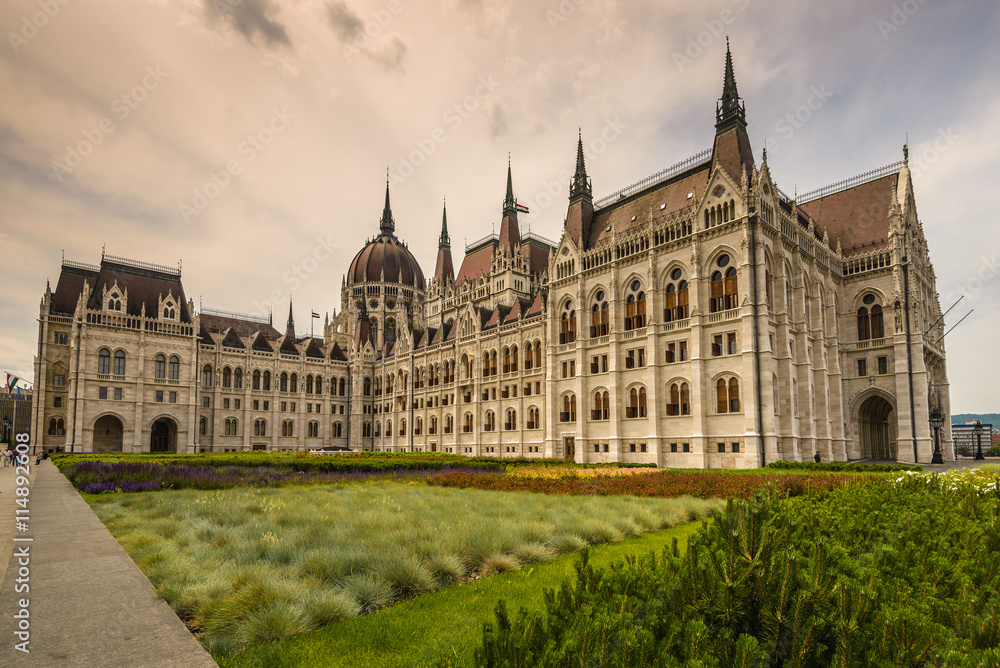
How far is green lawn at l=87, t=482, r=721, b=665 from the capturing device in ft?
23.1

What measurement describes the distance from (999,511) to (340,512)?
12417 mm

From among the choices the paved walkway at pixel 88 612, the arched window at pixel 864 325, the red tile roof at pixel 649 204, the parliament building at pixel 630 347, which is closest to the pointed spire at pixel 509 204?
the parliament building at pixel 630 347

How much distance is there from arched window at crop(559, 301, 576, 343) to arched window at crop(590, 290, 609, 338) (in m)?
2.19

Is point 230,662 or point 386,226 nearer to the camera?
point 230,662

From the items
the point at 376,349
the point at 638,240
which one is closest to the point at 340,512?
the point at 638,240

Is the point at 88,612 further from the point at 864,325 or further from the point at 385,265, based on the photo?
the point at 385,265

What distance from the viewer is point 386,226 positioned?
11144 centimetres

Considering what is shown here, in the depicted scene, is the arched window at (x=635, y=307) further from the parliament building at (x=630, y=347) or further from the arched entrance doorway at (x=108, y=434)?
the arched entrance doorway at (x=108, y=434)

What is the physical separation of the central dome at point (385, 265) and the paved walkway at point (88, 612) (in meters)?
88.3

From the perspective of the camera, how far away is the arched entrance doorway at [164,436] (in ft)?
229

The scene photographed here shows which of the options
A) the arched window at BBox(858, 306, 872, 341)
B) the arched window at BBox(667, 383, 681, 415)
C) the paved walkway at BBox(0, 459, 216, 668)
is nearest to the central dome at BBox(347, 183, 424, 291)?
the arched window at BBox(667, 383, 681, 415)

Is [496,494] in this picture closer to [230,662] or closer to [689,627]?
[230,662]

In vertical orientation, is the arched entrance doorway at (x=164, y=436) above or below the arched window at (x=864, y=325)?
below

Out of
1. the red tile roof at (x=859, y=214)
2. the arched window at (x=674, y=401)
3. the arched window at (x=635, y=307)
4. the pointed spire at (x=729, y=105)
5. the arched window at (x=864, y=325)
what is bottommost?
the arched window at (x=674, y=401)
